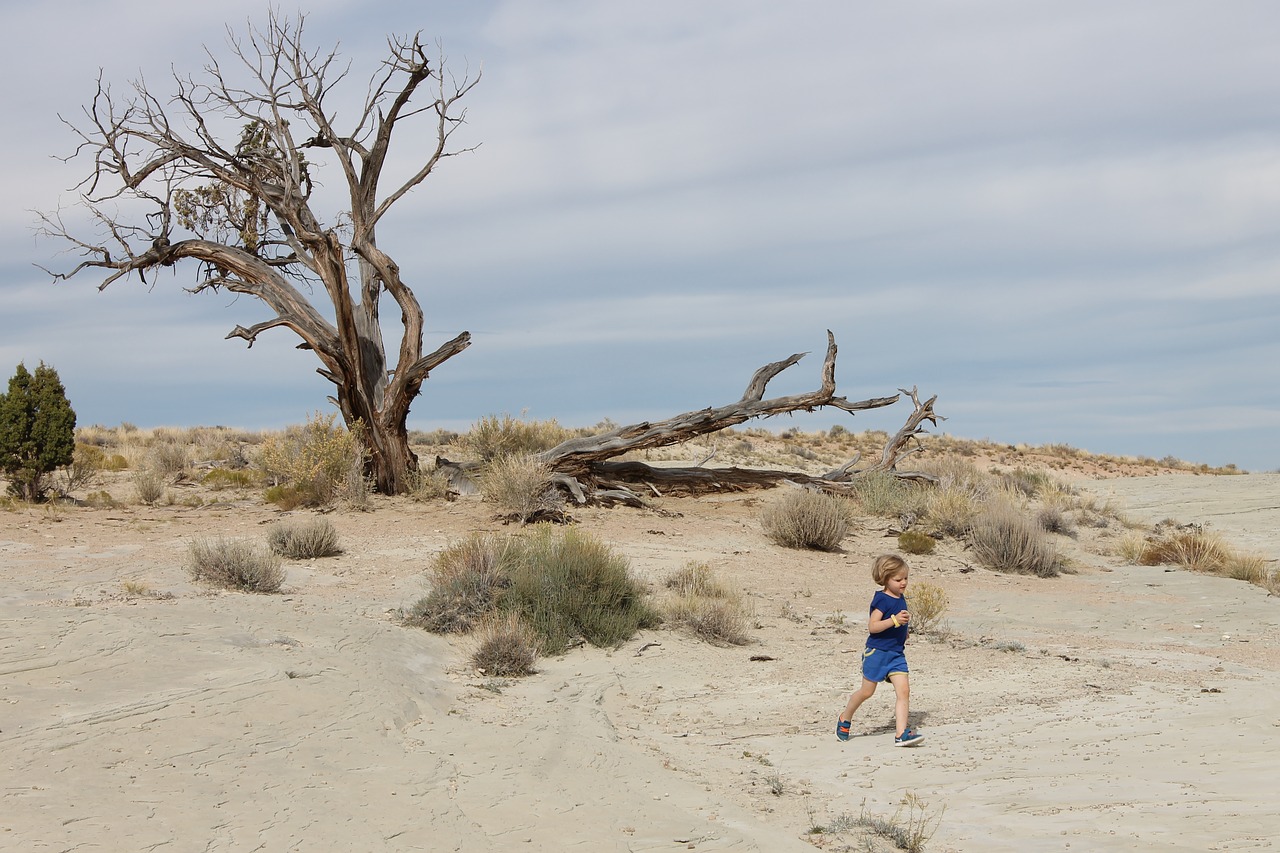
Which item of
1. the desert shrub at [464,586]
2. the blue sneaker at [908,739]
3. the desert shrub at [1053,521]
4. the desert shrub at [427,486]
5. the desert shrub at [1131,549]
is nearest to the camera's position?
the blue sneaker at [908,739]

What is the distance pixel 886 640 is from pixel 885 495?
12965 millimetres

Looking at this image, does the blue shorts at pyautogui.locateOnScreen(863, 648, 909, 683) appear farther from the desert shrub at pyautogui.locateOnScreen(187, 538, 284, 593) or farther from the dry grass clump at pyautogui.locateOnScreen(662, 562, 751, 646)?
the desert shrub at pyautogui.locateOnScreen(187, 538, 284, 593)

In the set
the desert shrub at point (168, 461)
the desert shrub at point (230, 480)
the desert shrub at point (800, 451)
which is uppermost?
the desert shrub at point (800, 451)

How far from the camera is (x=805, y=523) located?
1747 cm

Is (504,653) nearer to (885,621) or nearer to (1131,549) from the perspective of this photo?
(885,621)

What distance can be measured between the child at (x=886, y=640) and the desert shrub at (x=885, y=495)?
12291mm

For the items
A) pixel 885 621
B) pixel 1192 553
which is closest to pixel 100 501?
pixel 885 621

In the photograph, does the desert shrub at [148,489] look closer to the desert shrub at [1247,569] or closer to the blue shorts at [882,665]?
the blue shorts at [882,665]

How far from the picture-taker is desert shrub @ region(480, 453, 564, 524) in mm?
17719

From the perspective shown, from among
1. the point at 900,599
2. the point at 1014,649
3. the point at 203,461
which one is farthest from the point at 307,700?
the point at 203,461

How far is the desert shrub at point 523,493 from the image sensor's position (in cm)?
1772

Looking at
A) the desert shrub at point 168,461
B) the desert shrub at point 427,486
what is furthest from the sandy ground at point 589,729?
the desert shrub at point 168,461

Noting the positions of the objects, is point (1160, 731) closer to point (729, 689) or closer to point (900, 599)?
point (900, 599)

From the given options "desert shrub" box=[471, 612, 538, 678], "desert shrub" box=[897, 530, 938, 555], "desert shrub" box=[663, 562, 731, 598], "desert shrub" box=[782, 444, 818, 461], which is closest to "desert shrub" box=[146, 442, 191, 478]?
"desert shrub" box=[663, 562, 731, 598]
